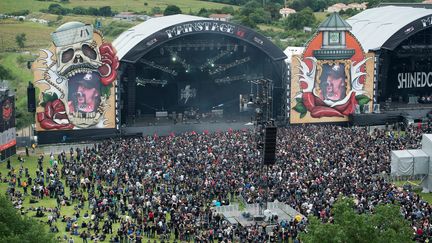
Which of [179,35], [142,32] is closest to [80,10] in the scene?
[142,32]

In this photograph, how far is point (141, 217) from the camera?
3956 cm

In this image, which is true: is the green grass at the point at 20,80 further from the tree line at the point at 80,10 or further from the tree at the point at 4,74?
the tree line at the point at 80,10

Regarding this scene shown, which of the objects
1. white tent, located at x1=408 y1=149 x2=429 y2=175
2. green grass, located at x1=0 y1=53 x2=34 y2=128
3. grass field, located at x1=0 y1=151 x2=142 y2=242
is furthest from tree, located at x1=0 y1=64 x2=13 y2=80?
white tent, located at x1=408 y1=149 x2=429 y2=175

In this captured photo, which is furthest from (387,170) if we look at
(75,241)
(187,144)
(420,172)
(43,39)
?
(43,39)

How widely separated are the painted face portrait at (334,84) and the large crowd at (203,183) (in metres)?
6.29

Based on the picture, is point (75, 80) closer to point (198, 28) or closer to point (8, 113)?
point (8, 113)

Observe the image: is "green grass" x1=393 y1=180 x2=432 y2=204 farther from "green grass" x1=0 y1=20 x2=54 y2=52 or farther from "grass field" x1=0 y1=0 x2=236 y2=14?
"grass field" x1=0 y1=0 x2=236 y2=14

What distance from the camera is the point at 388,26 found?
6650 cm

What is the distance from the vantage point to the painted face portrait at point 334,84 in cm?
6225

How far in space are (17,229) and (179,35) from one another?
2978 centimetres

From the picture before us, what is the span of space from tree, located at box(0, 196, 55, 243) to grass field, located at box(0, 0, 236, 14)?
9505cm

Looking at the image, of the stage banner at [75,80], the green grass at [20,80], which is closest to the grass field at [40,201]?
the stage banner at [75,80]

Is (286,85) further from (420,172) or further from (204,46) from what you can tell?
(420,172)

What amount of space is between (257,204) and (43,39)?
68.4 meters
